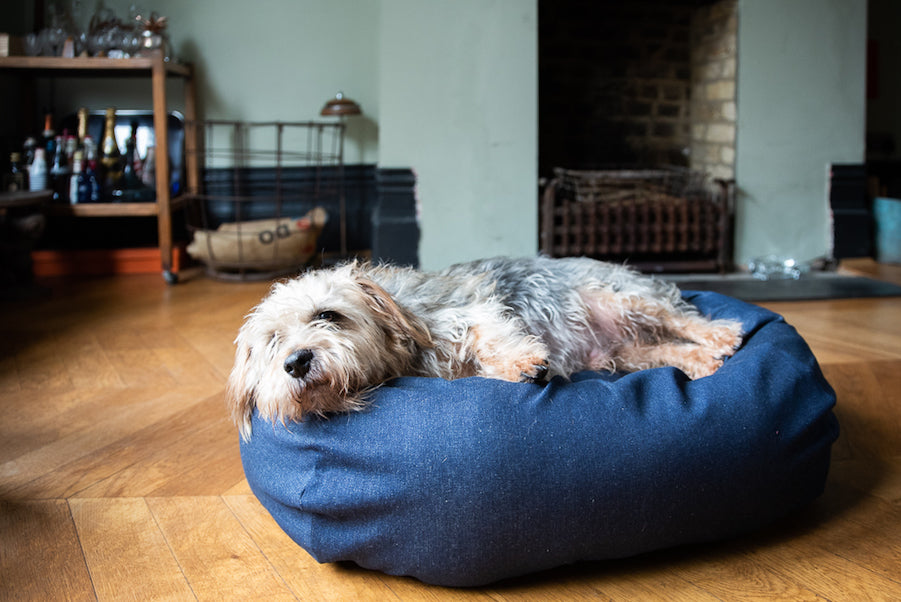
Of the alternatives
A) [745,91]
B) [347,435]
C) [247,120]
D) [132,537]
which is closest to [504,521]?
[347,435]

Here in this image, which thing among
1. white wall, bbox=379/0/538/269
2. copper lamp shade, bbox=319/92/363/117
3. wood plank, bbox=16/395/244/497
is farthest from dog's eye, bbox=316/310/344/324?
copper lamp shade, bbox=319/92/363/117

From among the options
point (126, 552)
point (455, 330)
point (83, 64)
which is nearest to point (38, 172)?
point (83, 64)

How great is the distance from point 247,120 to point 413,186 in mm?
1312

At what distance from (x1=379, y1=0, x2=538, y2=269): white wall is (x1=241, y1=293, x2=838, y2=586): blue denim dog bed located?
283cm

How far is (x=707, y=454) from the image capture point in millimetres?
1538

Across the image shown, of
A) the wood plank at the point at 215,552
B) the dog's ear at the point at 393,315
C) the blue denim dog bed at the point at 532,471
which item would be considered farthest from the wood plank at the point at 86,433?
the dog's ear at the point at 393,315

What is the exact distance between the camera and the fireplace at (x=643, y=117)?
4.50m

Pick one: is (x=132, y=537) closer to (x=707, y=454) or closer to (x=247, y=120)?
(x=707, y=454)

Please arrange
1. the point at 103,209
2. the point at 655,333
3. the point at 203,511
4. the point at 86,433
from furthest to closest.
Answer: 1. the point at 103,209
2. the point at 86,433
3. the point at 655,333
4. the point at 203,511

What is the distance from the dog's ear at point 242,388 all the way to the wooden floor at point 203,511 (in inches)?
10.2

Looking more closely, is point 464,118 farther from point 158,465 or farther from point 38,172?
point 158,465

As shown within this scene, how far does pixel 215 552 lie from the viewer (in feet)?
5.68

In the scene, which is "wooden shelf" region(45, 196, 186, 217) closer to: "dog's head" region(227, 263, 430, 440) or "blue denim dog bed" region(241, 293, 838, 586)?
"dog's head" region(227, 263, 430, 440)

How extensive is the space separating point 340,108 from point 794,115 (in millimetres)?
2564
